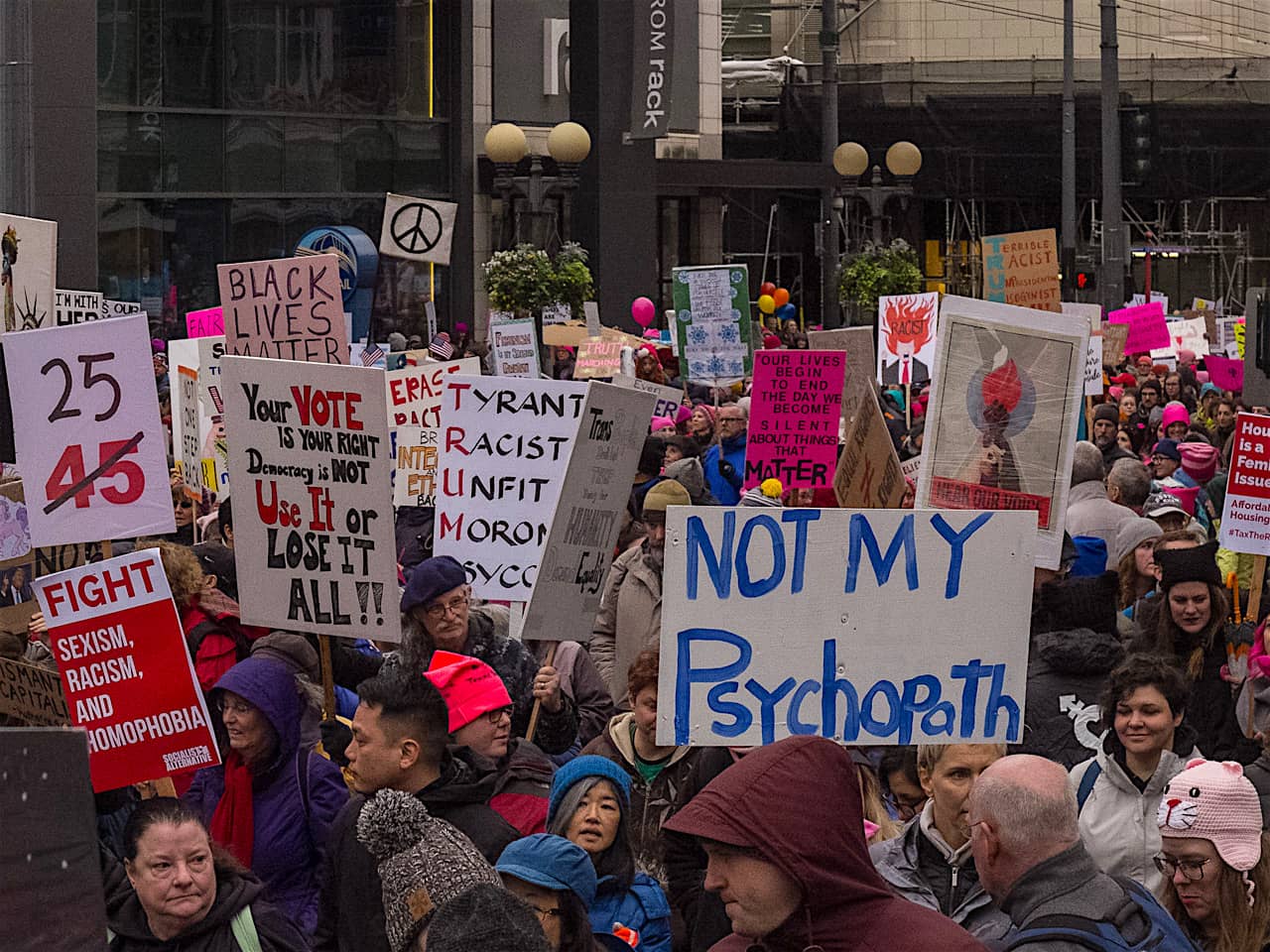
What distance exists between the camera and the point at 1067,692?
654 cm

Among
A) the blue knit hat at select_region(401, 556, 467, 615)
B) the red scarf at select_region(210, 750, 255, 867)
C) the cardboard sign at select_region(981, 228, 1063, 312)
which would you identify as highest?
the cardboard sign at select_region(981, 228, 1063, 312)

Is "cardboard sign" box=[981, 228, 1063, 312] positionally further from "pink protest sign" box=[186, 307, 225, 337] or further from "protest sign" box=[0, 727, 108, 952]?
"protest sign" box=[0, 727, 108, 952]

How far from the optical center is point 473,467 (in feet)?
26.0

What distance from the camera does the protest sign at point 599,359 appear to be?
19.1 meters

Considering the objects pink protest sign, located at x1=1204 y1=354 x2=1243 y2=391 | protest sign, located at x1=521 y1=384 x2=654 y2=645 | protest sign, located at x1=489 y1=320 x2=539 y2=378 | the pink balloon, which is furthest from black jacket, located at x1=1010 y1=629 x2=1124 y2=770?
the pink balloon

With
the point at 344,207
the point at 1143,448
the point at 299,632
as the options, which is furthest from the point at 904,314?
the point at 344,207

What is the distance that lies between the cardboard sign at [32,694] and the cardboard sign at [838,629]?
2.17 meters

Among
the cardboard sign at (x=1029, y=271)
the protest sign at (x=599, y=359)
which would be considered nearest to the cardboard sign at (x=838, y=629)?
the cardboard sign at (x=1029, y=271)

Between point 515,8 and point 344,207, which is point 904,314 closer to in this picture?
point 344,207

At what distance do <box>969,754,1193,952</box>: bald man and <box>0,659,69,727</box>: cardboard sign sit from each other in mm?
3155

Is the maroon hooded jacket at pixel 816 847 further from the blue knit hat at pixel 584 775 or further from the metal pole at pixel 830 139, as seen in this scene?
the metal pole at pixel 830 139

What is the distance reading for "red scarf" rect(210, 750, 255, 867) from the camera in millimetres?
5504

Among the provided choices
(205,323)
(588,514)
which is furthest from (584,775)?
(205,323)

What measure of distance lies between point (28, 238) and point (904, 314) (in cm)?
893
